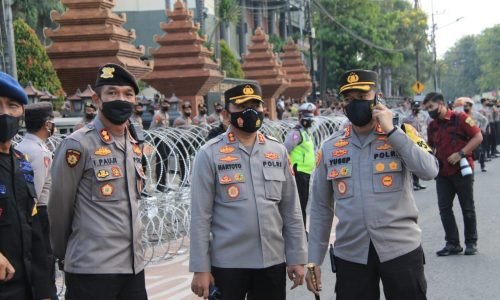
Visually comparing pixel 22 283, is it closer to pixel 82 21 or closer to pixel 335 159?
pixel 335 159

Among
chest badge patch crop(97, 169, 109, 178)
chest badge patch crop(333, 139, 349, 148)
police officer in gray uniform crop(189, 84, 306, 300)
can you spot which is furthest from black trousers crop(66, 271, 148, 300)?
chest badge patch crop(333, 139, 349, 148)

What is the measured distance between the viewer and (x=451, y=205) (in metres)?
9.31

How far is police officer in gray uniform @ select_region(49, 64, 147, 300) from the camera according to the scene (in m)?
4.50

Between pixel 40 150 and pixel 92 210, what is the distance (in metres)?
2.18

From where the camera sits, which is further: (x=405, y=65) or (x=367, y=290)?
(x=405, y=65)

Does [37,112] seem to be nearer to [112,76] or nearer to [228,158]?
[112,76]

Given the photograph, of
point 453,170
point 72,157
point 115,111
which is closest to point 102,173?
point 72,157

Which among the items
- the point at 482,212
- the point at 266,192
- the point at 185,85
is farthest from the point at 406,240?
the point at 185,85

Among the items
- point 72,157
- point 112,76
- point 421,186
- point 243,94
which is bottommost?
point 421,186

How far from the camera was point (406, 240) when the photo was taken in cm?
467

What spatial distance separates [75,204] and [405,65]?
7438 centimetres

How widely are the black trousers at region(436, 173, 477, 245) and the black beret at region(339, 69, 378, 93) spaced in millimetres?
4822

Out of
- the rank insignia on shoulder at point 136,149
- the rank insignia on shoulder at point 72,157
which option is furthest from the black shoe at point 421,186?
the rank insignia on shoulder at point 72,157

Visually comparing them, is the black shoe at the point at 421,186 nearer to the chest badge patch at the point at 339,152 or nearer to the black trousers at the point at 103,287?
the chest badge patch at the point at 339,152
